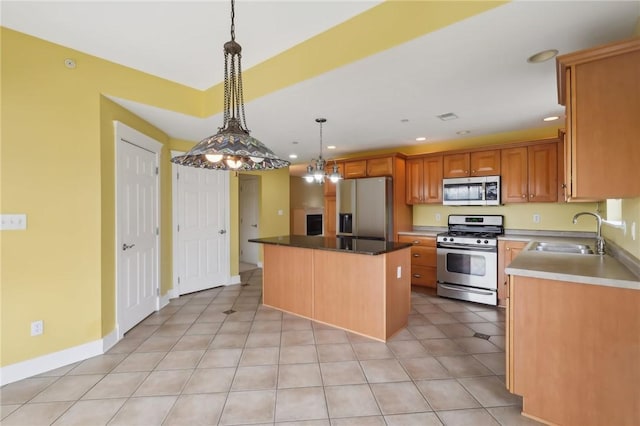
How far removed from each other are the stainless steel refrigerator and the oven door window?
100 centimetres

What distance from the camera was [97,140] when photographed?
2.66 m

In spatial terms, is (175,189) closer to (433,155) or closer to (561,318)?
(433,155)

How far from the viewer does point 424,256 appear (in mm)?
4559

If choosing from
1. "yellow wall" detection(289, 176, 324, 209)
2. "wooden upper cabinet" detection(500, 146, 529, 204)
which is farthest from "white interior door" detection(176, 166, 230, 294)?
"wooden upper cabinet" detection(500, 146, 529, 204)

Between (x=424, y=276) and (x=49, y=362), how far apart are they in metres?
4.35

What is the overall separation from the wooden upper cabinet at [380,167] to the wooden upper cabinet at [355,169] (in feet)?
0.35

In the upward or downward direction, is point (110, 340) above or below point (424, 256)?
below

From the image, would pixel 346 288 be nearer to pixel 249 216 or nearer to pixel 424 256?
pixel 424 256

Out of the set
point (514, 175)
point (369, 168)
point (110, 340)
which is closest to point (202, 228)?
point (110, 340)

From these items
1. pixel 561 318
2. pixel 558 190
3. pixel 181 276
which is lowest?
pixel 181 276

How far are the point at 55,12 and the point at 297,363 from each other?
3.15 m

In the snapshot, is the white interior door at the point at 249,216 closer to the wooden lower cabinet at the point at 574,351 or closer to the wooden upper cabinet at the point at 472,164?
the wooden upper cabinet at the point at 472,164

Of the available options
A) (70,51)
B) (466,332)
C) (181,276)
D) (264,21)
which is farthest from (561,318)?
(181,276)

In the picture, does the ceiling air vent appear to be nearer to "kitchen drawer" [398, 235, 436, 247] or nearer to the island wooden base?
the island wooden base
